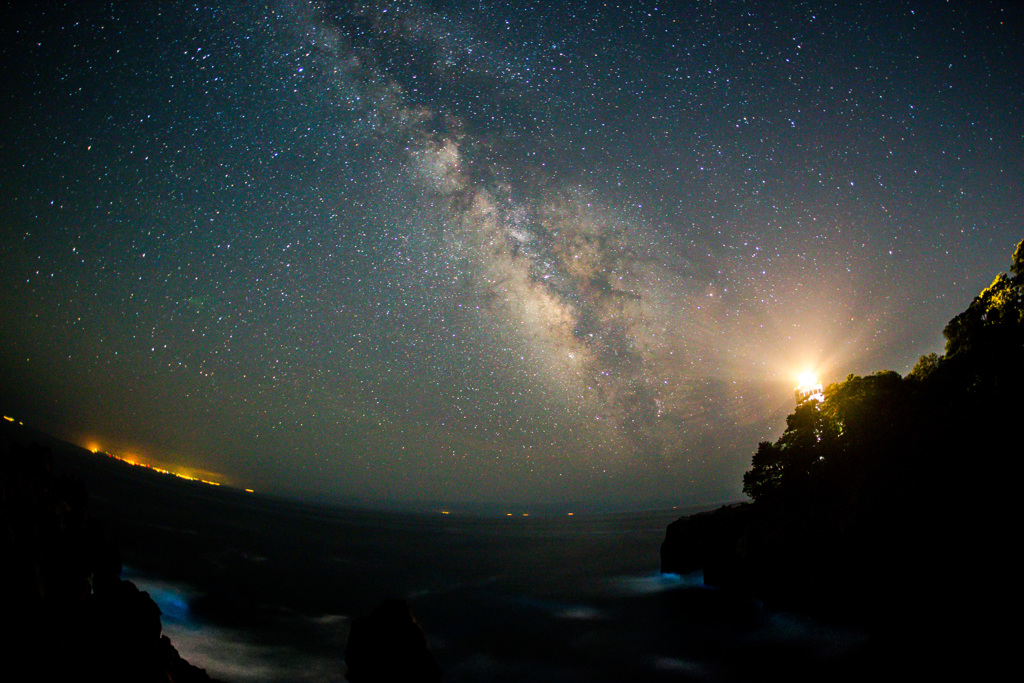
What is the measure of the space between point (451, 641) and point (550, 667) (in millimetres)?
8356

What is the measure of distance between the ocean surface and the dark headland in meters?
3.09

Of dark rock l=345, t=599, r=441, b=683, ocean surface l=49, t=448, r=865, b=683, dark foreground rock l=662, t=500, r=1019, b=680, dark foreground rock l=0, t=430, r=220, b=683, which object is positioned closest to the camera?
dark foreground rock l=0, t=430, r=220, b=683

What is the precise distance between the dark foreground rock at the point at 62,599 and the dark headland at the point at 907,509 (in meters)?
22.6

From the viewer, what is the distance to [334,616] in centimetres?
3431

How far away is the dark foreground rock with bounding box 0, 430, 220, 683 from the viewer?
9.54 m

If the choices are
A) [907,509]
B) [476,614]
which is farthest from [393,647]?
[907,509]

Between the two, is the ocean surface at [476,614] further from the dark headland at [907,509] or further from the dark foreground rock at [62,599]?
Result: the dark foreground rock at [62,599]

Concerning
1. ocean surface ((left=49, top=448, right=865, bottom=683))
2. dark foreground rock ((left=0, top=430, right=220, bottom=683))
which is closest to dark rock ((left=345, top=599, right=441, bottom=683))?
ocean surface ((left=49, top=448, right=865, bottom=683))

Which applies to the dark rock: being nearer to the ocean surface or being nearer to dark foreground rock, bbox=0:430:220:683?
the ocean surface

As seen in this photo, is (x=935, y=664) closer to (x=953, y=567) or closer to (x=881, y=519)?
(x=953, y=567)

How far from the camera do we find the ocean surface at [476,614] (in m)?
21.6

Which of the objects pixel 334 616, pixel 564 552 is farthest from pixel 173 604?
pixel 564 552

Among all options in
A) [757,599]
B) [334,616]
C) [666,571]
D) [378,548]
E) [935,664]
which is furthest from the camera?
[378,548]

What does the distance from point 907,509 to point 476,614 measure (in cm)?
2958
